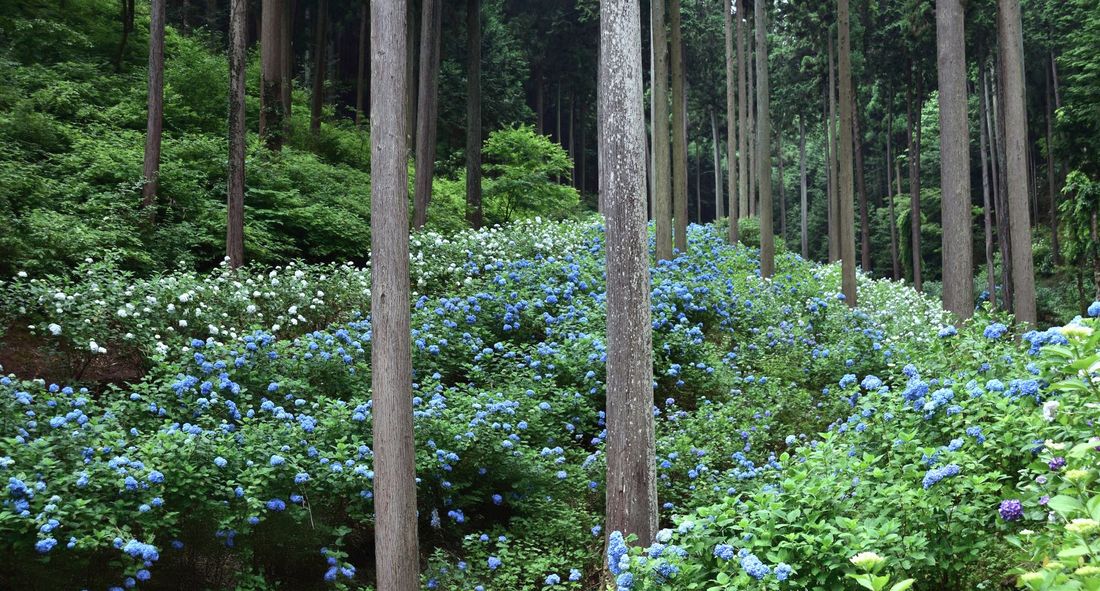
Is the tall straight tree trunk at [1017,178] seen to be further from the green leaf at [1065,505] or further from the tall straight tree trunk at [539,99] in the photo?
the tall straight tree trunk at [539,99]

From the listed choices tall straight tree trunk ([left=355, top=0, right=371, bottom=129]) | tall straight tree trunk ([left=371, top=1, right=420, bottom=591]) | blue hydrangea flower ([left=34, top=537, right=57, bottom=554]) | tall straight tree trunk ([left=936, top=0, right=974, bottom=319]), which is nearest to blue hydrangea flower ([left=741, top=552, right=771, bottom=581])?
tall straight tree trunk ([left=371, top=1, right=420, bottom=591])

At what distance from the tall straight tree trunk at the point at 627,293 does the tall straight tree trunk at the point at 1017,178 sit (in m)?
7.98

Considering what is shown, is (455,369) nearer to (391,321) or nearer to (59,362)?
(391,321)

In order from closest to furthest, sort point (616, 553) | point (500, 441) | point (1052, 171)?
point (616, 553) < point (500, 441) < point (1052, 171)

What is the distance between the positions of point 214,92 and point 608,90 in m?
14.0

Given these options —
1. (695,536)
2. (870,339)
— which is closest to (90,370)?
(695,536)

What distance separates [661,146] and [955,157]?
488 centimetres

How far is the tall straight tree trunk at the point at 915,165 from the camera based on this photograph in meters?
27.2

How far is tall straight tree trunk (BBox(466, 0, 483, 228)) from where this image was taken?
57.2 feet

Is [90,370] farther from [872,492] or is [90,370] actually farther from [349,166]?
[349,166]

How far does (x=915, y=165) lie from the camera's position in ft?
90.4

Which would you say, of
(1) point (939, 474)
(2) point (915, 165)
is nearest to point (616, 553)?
(1) point (939, 474)

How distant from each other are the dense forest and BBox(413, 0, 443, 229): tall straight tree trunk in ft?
0.25

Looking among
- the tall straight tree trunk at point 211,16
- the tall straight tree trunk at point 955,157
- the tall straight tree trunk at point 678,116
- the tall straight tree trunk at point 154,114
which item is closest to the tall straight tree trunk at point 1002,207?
the tall straight tree trunk at point 678,116
